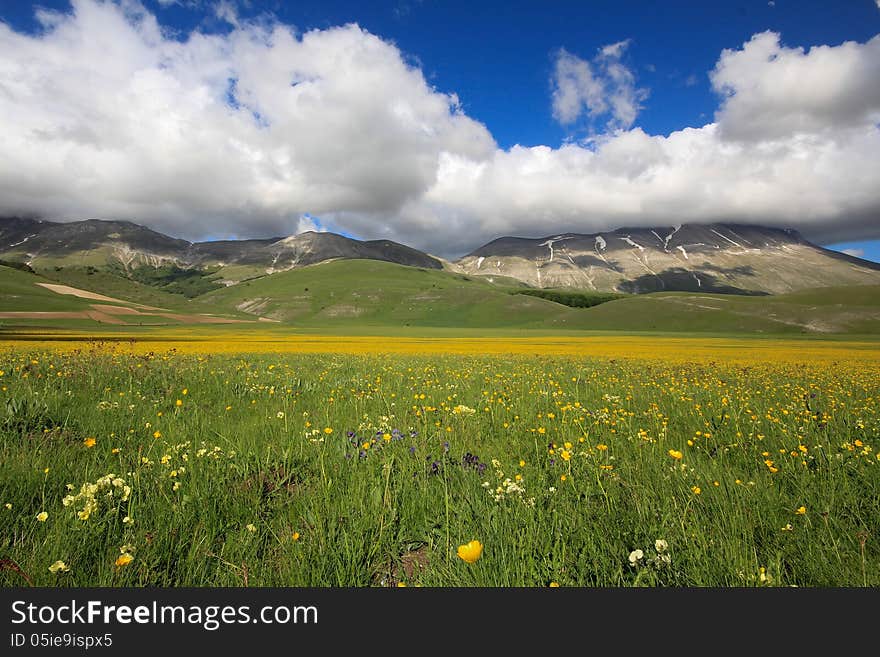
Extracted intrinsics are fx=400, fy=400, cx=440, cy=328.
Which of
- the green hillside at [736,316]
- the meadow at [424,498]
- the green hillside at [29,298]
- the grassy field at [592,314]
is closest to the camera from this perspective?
the meadow at [424,498]

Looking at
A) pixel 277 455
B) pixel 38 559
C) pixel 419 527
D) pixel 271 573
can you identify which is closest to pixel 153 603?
pixel 271 573

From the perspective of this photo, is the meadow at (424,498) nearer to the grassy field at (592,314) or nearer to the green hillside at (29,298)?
the grassy field at (592,314)

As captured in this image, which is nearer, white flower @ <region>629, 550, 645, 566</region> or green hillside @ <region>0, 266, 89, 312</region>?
white flower @ <region>629, 550, 645, 566</region>

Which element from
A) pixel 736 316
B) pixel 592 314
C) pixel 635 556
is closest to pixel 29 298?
pixel 635 556

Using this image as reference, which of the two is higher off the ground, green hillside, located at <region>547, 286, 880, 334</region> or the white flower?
green hillside, located at <region>547, 286, 880, 334</region>

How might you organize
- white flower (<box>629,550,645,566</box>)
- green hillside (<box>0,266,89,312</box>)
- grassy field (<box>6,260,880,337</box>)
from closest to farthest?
1. white flower (<box>629,550,645,566</box>)
2. grassy field (<box>6,260,880,337</box>)
3. green hillside (<box>0,266,89,312</box>)

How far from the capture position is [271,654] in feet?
6.49

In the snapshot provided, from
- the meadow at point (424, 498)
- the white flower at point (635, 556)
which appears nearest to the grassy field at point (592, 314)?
the meadow at point (424, 498)

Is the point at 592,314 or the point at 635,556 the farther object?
the point at 592,314

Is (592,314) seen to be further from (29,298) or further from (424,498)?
(29,298)

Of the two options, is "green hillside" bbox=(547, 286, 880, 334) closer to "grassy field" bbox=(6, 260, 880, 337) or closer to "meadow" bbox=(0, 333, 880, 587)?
"grassy field" bbox=(6, 260, 880, 337)

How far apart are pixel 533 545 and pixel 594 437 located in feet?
12.0

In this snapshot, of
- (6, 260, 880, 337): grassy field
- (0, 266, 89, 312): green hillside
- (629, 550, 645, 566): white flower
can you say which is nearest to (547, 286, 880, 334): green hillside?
(6, 260, 880, 337): grassy field

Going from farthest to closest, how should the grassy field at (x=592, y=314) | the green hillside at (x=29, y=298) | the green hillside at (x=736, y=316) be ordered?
the green hillside at (x=736, y=316), the green hillside at (x=29, y=298), the grassy field at (x=592, y=314)
